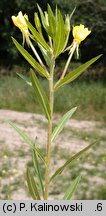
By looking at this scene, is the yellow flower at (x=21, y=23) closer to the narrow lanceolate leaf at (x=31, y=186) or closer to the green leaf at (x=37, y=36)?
the green leaf at (x=37, y=36)

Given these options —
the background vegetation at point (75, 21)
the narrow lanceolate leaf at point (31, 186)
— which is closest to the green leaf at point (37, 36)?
the narrow lanceolate leaf at point (31, 186)

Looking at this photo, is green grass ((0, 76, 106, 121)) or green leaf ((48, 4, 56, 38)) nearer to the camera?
green leaf ((48, 4, 56, 38))

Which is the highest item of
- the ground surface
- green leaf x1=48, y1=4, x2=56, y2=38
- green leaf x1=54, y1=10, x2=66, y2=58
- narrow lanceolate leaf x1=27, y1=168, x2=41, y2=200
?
green leaf x1=48, y1=4, x2=56, y2=38

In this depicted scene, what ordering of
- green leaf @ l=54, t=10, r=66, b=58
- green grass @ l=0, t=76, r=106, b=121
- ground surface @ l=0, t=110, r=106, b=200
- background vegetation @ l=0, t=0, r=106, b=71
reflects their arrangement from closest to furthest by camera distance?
green leaf @ l=54, t=10, r=66, b=58 < ground surface @ l=0, t=110, r=106, b=200 < green grass @ l=0, t=76, r=106, b=121 < background vegetation @ l=0, t=0, r=106, b=71

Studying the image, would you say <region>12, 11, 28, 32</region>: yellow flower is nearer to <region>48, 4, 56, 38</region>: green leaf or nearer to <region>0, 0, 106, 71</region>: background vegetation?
<region>48, 4, 56, 38</region>: green leaf

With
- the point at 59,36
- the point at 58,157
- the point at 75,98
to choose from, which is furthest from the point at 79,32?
the point at 75,98

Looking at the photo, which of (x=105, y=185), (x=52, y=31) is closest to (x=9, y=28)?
(x=105, y=185)

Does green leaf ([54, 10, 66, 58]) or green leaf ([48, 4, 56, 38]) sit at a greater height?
green leaf ([48, 4, 56, 38])

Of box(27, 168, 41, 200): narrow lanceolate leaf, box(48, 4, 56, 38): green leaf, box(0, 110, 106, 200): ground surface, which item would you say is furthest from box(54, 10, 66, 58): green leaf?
box(0, 110, 106, 200): ground surface
